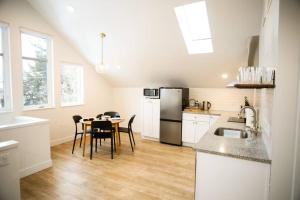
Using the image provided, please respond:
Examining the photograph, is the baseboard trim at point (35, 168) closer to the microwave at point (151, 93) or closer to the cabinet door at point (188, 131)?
the microwave at point (151, 93)

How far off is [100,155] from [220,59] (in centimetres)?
335

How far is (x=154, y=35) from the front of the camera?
12.1 feet

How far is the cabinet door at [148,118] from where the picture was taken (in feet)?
16.6

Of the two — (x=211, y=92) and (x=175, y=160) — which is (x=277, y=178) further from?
(x=211, y=92)

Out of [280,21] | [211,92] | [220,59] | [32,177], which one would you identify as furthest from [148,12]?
[32,177]

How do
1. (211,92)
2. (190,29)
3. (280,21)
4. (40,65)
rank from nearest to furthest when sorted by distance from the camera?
(280,21) < (190,29) < (40,65) < (211,92)

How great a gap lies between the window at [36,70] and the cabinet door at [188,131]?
344cm

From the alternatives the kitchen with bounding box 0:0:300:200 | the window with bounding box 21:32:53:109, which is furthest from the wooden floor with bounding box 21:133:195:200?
the window with bounding box 21:32:53:109

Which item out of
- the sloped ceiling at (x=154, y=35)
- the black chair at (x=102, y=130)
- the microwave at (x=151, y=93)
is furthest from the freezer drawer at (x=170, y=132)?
the black chair at (x=102, y=130)

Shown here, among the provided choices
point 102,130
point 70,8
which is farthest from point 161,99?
point 70,8

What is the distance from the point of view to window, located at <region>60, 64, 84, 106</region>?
15.8ft

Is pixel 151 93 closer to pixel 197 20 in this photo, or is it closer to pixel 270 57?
pixel 197 20

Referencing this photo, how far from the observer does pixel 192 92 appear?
5047mm

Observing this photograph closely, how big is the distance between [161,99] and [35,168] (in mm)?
3104
